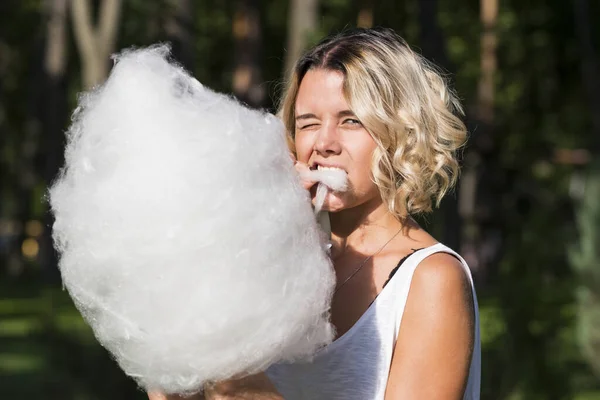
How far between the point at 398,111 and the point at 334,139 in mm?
150

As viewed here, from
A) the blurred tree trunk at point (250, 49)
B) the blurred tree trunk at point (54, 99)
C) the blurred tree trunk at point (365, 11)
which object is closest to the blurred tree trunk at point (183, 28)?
the blurred tree trunk at point (365, 11)

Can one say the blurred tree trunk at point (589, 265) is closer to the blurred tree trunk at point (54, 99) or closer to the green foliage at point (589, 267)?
the green foliage at point (589, 267)

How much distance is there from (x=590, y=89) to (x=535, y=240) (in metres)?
8.70

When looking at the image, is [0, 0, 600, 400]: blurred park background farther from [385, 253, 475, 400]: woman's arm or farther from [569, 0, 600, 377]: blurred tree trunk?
[385, 253, 475, 400]: woman's arm

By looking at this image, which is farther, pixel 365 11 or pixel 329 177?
pixel 365 11

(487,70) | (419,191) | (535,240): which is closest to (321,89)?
(419,191)

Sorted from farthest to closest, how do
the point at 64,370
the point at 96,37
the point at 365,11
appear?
the point at 96,37, the point at 365,11, the point at 64,370

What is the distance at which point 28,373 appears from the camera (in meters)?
16.0

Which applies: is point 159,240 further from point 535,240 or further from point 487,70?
point 487,70

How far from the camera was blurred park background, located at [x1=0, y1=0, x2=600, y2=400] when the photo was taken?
8.76m

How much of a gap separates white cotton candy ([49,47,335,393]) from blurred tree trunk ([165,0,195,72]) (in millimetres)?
6867

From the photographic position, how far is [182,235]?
2039 mm

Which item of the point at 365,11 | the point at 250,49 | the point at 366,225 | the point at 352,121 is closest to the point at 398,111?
the point at 352,121

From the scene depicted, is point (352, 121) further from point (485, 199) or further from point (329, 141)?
point (485, 199)
